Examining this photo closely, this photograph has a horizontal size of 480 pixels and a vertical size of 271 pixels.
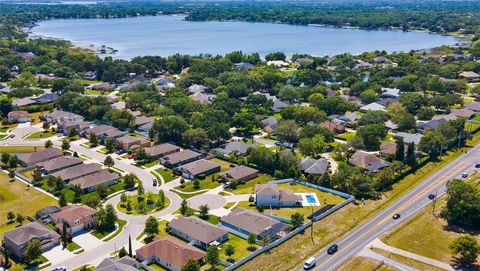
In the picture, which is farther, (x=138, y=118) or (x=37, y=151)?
(x=138, y=118)

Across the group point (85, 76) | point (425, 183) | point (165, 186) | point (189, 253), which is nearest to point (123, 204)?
point (165, 186)

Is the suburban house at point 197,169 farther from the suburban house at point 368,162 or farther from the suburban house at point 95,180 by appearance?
the suburban house at point 368,162

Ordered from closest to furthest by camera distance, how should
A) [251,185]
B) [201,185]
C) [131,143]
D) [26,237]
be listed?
[26,237], [251,185], [201,185], [131,143]

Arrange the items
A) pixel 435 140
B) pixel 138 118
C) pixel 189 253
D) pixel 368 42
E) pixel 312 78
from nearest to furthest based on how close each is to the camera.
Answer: pixel 189 253, pixel 435 140, pixel 138 118, pixel 312 78, pixel 368 42

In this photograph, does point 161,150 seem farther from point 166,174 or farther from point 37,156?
point 37,156

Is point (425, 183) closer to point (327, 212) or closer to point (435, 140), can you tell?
point (435, 140)

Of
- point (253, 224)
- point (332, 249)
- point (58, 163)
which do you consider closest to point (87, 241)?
point (253, 224)
